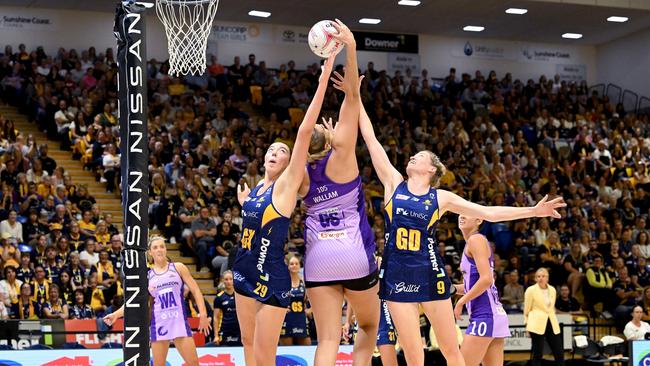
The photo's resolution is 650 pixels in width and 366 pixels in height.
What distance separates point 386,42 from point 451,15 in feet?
8.78

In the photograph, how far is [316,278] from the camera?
689 centimetres

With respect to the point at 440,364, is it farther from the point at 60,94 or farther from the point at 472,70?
the point at 472,70

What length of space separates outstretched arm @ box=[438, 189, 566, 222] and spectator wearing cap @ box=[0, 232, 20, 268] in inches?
398

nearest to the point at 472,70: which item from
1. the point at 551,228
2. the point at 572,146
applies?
the point at 572,146

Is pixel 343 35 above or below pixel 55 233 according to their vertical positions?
above

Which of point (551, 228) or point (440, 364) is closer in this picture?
point (440, 364)

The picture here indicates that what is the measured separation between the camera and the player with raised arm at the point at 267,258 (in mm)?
6781

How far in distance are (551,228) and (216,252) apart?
8.22 meters

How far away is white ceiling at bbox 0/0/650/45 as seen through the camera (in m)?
24.4

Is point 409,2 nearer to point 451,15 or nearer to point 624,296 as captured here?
point 451,15

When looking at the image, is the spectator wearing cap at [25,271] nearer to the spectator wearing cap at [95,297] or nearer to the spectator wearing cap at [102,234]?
the spectator wearing cap at [95,297]

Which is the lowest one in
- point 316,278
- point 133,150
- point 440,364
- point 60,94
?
point 440,364

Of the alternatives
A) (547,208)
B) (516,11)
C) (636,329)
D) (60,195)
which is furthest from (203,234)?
(516,11)

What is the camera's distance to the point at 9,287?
15.2 m
